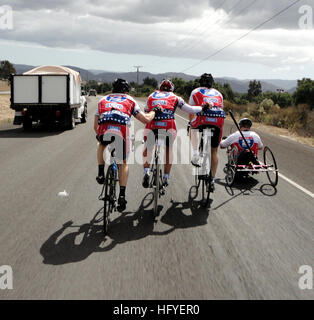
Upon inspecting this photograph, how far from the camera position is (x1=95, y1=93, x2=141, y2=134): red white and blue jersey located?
16.5 feet

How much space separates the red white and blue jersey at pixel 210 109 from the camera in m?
6.44

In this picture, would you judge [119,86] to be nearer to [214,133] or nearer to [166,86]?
[166,86]

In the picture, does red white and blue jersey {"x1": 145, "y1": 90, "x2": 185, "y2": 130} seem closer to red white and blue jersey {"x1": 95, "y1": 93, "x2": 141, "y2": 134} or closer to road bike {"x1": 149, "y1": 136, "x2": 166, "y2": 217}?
road bike {"x1": 149, "y1": 136, "x2": 166, "y2": 217}

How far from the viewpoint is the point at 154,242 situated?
475cm

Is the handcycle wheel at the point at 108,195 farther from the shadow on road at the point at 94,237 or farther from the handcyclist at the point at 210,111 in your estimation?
the handcyclist at the point at 210,111

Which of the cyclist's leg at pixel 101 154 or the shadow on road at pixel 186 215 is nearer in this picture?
the cyclist's leg at pixel 101 154

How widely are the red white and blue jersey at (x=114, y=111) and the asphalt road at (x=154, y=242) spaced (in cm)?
146

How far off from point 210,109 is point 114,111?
206cm

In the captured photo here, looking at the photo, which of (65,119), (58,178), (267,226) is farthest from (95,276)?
(65,119)

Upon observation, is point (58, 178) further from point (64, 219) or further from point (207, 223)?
point (207, 223)

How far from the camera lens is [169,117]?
591 cm

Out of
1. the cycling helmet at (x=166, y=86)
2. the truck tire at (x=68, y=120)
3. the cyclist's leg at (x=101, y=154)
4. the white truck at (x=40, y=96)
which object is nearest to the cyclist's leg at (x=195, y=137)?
the cycling helmet at (x=166, y=86)

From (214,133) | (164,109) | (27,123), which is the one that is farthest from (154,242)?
(27,123)

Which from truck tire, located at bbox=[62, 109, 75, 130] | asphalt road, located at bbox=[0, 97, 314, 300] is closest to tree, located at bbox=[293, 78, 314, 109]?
truck tire, located at bbox=[62, 109, 75, 130]
